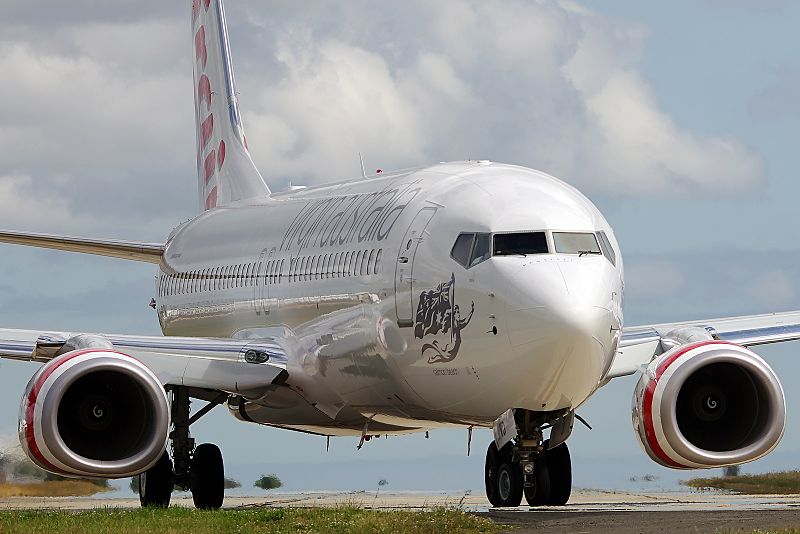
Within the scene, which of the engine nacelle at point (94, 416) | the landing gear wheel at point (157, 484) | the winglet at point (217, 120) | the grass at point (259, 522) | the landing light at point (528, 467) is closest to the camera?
the grass at point (259, 522)

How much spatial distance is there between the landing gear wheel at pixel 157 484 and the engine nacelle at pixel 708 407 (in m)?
8.00

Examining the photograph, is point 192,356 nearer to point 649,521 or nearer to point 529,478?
point 529,478

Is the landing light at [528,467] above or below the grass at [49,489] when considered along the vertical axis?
below

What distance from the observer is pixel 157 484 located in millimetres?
25812

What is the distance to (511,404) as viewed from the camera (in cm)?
2023

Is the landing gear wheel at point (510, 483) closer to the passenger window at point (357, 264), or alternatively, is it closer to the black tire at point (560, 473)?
the black tire at point (560, 473)

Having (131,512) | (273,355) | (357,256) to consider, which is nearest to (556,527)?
(131,512)

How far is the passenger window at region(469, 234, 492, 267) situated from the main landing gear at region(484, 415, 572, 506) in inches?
137

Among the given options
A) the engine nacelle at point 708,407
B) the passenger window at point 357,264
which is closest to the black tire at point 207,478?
the passenger window at point 357,264

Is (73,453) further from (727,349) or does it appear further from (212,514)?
(727,349)

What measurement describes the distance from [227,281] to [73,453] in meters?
9.03

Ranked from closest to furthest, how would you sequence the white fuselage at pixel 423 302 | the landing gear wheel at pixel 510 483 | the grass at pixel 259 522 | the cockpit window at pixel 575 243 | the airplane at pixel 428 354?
1. the grass at pixel 259 522
2. the white fuselage at pixel 423 302
3. the airplane at pixel 428 354
4. the cockpit window at pixel 575 243
5. the landing gear wheel at pixel 510 483

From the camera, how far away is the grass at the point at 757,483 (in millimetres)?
32125

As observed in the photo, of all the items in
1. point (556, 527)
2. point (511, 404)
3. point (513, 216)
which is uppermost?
point (513, 216)
